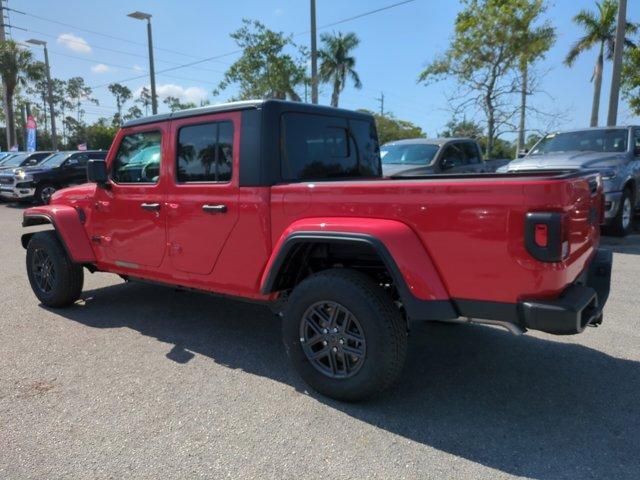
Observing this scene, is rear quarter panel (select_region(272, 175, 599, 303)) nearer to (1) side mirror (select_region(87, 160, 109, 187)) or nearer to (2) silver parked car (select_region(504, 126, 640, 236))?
(1) side mirror (select_region(87, 160, 109, 187))

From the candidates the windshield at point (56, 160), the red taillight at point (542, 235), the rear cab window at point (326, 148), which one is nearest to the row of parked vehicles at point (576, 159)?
the rear cab window at point (326, 148)

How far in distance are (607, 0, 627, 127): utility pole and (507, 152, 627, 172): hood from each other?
6615mm

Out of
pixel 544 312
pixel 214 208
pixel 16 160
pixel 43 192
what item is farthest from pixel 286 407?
pixel 16 160

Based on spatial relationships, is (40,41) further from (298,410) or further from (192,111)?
(298,410)

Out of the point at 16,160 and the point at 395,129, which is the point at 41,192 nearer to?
the point at 16,160

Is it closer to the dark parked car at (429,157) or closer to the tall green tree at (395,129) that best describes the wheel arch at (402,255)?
the dark parked car at (429,157)

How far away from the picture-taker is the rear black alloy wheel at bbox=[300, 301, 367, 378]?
319cm

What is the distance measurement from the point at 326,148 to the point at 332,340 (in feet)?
5.09

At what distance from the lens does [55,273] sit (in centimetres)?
520

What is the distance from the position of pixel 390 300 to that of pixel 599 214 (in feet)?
5.25

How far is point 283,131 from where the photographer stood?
3.68 metres

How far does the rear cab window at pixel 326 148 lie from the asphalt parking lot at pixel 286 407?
4.76 feet

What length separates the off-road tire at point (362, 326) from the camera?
3033 mm

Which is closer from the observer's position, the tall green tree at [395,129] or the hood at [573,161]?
the hood at [573,161]
